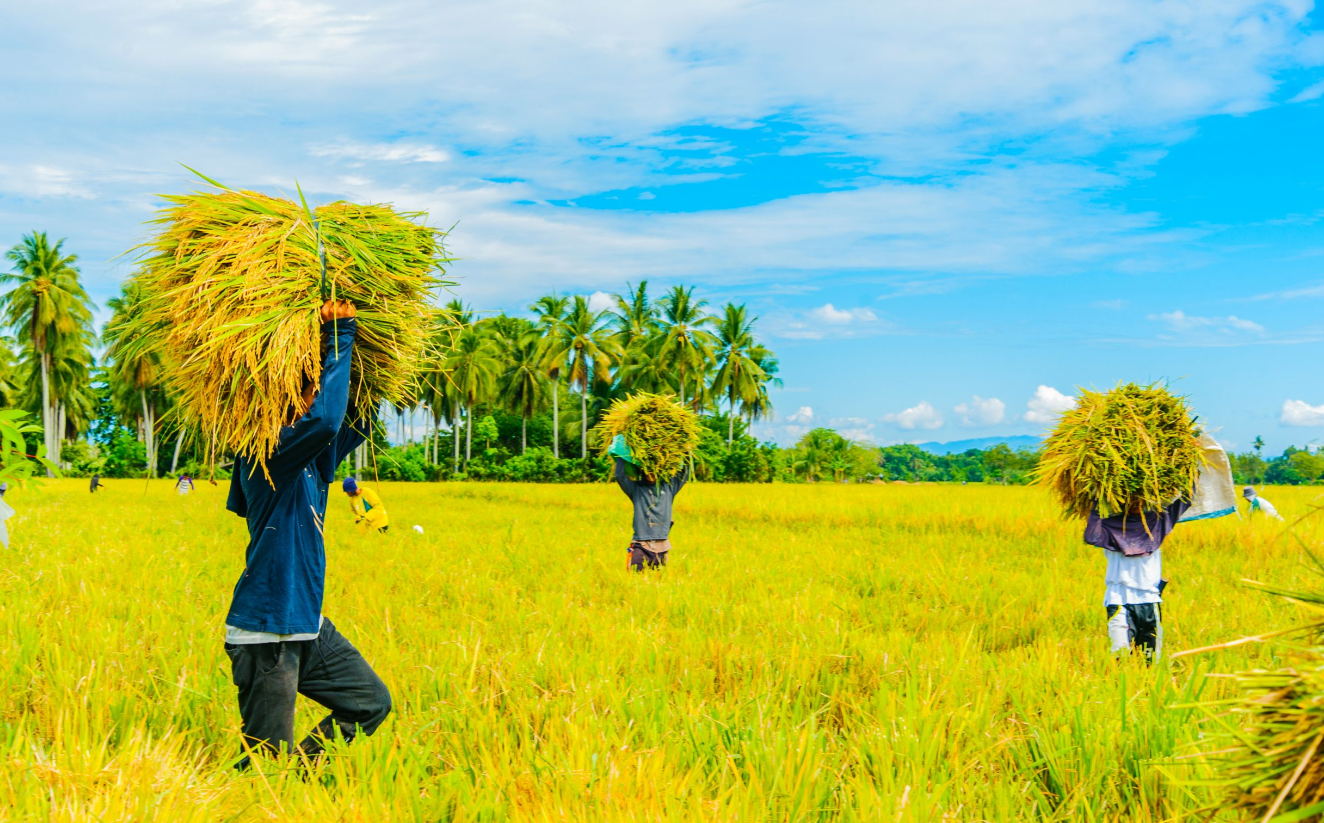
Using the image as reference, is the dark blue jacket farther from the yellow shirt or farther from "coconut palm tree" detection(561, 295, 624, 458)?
"coconut palm tree" detection(561, 295, 624, 458)

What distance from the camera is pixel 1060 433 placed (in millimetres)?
5996

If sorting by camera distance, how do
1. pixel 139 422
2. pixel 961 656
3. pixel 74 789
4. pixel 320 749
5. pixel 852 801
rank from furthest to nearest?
pixel 139 422
pixel 961 656
pixel 320 749
pixel 852 801
pixel 74 789

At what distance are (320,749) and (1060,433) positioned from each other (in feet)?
17.1

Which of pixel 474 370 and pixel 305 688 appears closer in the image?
pixel 305 688

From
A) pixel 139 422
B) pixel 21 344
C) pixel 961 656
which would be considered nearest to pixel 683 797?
pixel 961 656

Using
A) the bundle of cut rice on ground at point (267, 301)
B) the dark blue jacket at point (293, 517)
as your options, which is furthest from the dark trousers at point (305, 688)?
the bundle of cut rice on ground at point (267, 301)

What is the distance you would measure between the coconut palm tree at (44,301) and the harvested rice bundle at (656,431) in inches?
1897

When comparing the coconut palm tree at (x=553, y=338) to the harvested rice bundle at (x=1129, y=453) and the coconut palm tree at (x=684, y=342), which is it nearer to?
the coconut palm tree at (x=684, y=342)

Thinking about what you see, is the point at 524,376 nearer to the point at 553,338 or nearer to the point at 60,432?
the point at 553,338

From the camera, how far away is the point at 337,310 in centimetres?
329

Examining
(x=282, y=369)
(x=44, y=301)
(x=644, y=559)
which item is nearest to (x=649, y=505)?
(x=644, y=559)

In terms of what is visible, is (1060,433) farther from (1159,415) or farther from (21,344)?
(21,344)

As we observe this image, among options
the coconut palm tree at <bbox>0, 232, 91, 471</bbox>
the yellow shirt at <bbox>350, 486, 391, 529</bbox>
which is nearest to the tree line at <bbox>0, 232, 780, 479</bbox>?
the coconut palm tree at <bbox>0, 232, 91, 471</bbox>

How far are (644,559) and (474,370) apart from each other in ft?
137
